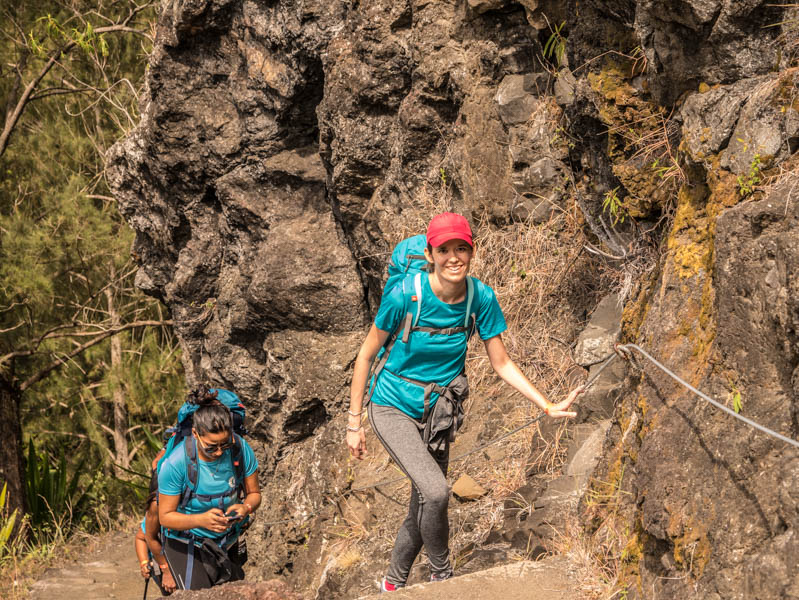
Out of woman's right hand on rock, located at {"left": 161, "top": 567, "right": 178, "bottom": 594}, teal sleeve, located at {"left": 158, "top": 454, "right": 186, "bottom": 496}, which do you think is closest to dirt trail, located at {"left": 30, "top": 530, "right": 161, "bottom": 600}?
woman's right hand on rock, located at {"left": 161, "top": 567, "right": 178, "bottom": 594}

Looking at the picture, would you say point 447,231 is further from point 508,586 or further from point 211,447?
point 211,447

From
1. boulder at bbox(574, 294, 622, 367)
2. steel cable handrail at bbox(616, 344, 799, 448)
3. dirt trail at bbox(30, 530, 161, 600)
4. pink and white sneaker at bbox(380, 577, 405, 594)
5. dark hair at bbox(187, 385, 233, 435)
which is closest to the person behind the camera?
steel cable handrail at bbox(616, 344, 799, 448)

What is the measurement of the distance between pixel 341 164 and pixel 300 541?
3736 mm

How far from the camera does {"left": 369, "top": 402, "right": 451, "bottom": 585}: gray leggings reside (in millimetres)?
3984

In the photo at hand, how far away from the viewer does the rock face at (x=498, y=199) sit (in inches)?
132

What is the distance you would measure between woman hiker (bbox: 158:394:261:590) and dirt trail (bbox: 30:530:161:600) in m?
4.54

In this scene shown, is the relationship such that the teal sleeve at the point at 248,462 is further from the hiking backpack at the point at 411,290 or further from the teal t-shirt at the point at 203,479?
the hiking backpack at the point at 411,290

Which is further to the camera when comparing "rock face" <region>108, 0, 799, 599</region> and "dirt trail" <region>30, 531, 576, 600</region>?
"dirt trail" <region>30, 531, 576, 600</region>

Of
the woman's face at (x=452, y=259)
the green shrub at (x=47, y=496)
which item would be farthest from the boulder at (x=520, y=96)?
the green shrub at (x=47, y=496)

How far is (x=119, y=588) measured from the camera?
414 inches

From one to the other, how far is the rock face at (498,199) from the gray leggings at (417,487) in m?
0.88

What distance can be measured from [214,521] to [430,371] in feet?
5.71

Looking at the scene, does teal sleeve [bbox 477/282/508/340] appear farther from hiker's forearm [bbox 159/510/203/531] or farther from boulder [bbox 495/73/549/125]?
boulder [bbox 495/73/549/125]

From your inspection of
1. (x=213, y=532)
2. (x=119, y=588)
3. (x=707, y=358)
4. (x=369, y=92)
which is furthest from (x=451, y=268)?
(x=119, y=588)
